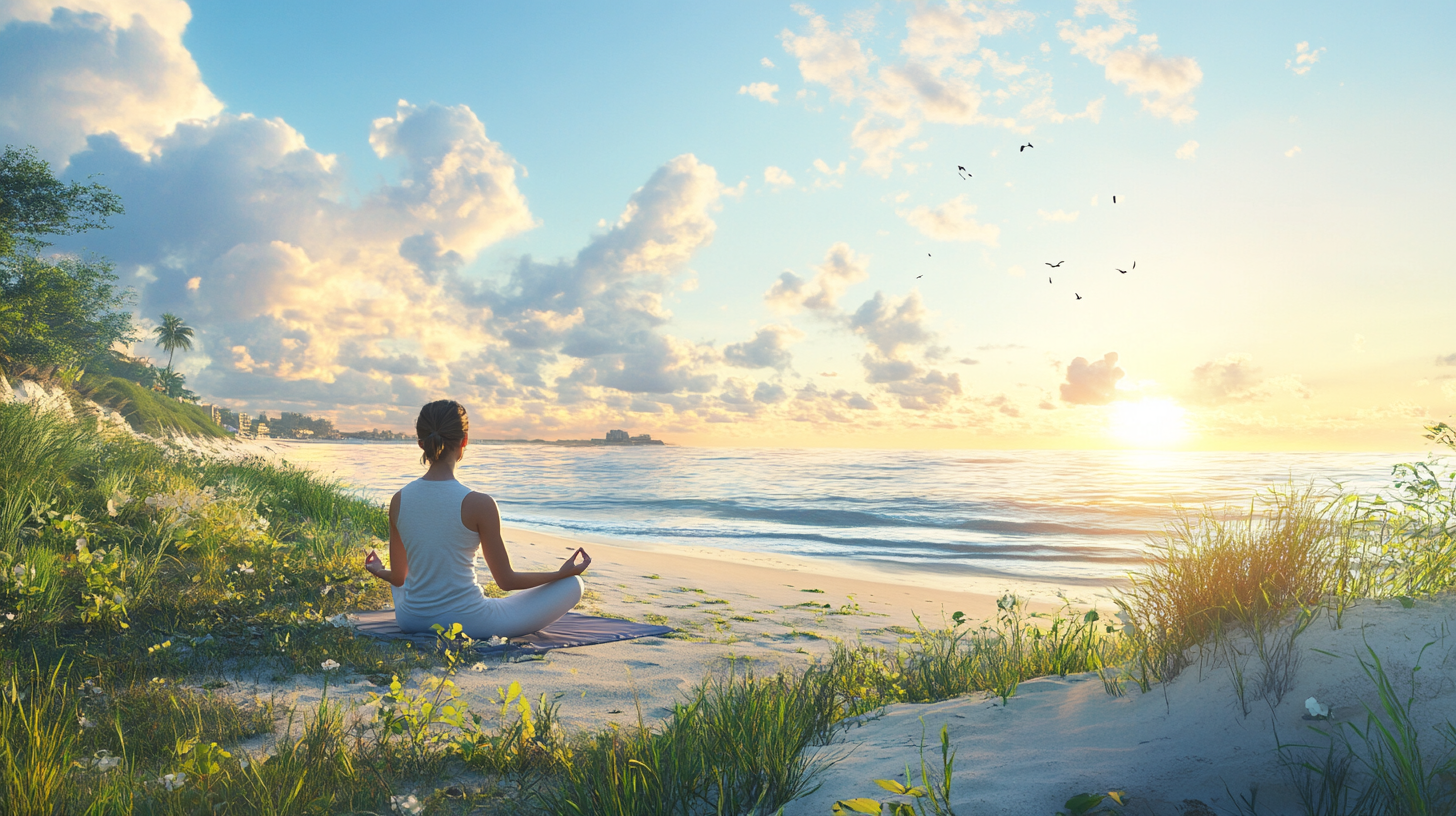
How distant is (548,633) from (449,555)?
1.16 metres

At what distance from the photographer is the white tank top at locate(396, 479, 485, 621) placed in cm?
522

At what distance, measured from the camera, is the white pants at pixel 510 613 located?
546 cm

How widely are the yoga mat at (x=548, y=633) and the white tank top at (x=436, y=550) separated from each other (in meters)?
0.26

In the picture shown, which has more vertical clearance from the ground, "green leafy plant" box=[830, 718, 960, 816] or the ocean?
"green leafy plant" box=[830, 718, 960, 816]

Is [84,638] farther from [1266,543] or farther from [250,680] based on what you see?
[1266,543]

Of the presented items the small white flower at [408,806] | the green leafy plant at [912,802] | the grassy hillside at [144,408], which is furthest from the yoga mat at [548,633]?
the grassy hillside at [144,408]

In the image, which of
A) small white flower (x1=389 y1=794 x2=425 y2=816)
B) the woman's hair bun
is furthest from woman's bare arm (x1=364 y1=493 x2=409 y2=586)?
small white flower (x1=389 y1=794 x2=425 y2=816)

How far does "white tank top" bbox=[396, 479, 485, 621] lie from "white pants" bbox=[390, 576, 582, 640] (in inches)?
2.5

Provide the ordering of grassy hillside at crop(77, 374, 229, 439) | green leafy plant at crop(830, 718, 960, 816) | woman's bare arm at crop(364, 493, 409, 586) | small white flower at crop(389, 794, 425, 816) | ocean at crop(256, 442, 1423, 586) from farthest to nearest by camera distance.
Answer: grassy hillside at crop(77, 374, 229, 439) < ocean at crop(256, 442, 1423, 586) < woman's bare arm at crop(364, 493, 409, 586) < small white flower at crop(389, 794, 425, 816) < green leafy plant at crop(830, 718, 960, 816)

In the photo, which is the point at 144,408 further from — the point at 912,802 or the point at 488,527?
the point at 912,802

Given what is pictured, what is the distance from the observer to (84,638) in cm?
470

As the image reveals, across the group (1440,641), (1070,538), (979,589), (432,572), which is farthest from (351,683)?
(1070,538)

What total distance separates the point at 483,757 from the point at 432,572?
2.67 meters

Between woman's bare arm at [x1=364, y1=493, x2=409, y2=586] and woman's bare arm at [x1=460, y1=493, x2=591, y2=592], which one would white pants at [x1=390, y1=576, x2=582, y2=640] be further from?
woman's bare arm at [x1=460, y1=493, x2=591, y2=592]
